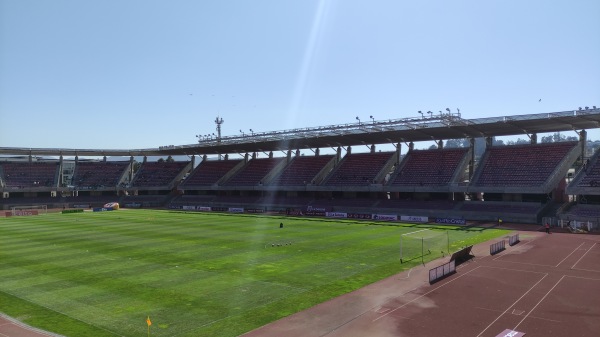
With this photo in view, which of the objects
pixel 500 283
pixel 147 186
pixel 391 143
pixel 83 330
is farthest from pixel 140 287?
pixel 147 186

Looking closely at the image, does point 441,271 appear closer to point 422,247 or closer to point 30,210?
point 422,247

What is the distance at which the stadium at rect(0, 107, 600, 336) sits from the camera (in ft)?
72.1

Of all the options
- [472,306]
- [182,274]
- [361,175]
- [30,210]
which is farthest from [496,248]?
[30,210]

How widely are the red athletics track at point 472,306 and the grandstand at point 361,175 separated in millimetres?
27271

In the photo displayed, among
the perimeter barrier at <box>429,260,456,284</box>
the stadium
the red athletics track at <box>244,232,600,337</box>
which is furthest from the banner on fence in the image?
the perimeter barrier at <box>429,260,456,284</box>

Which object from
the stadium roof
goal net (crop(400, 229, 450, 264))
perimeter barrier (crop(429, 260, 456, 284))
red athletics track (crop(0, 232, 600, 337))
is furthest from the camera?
the stadium roof

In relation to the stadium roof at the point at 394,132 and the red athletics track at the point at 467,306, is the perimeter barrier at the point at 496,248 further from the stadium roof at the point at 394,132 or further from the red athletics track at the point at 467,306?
the stadium roof at the point at 394,132

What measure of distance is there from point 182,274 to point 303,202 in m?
51.7

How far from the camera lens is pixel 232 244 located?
124 ft

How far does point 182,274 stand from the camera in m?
26.4

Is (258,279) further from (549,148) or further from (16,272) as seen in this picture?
(549,148)

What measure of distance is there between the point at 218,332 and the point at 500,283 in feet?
52.6

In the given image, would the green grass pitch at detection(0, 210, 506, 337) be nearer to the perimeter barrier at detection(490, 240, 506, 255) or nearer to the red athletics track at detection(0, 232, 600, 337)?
the red athletics track at detection(0, 232, 600, 337)

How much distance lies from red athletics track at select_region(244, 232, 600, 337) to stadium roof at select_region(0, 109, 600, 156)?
28083 mm
